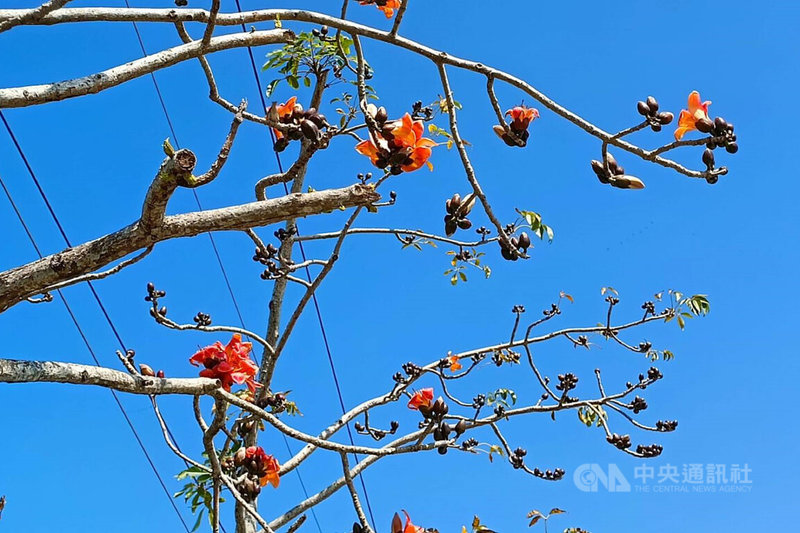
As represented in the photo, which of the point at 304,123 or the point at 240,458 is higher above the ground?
the point at 304,123

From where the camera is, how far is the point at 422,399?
8.22 ft

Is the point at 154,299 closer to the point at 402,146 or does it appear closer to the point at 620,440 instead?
the point at 402,146

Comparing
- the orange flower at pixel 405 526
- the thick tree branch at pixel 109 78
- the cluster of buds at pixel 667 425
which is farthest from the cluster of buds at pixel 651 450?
the thick tree branch at pixel 109 78

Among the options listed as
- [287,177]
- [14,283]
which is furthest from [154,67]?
[14,283]

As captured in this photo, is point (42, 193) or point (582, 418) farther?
point (42, 193)

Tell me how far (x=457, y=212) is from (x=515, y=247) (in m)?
0.19

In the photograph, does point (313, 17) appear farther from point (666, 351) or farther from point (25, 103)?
point (666, 351)

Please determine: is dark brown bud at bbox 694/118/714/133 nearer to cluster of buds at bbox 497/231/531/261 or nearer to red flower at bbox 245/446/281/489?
cluster of buds at bbox 497/231/531/261

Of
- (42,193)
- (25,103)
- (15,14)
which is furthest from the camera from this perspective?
(42,193)

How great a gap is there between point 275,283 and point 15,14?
174 centimetres

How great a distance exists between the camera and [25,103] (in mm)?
1892

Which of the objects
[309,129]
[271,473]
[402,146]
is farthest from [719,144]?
[271,473]

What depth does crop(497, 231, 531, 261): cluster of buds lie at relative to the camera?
1914mm

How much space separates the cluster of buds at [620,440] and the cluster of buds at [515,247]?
1.66 meters
